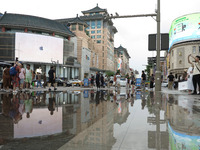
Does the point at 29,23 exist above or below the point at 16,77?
above

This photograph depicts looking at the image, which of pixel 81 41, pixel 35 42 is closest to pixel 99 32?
pixel 81 41

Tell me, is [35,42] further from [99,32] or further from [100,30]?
[99,32]

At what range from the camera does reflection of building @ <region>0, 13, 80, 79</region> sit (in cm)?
4781

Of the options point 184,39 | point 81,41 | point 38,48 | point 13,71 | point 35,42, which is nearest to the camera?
point 13,71

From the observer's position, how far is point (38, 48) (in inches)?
2047

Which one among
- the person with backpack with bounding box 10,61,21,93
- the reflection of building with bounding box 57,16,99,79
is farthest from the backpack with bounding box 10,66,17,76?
the reflection of building with bounding box 57,16,99,79

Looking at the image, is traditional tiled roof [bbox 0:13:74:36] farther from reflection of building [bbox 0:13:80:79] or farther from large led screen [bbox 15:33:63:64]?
large led screen [bbox 15:33:63:64]

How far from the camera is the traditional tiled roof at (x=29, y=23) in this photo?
1880 inches

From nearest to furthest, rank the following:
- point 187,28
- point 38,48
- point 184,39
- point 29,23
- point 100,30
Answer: point 29,23, point 187,28, point 184,39, point 38,48, point 100,30

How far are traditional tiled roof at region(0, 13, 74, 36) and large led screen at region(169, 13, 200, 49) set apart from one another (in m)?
31.3

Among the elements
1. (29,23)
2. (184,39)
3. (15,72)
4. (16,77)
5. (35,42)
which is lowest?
(16,77)

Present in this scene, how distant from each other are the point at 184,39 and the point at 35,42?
127 ft

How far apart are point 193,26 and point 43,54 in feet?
128

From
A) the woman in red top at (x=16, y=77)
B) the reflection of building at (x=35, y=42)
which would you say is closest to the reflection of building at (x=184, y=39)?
the reflection of building at (x=35, y=42)
